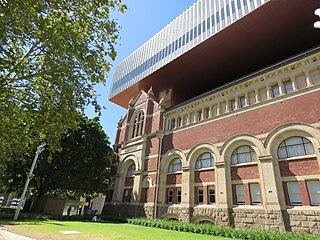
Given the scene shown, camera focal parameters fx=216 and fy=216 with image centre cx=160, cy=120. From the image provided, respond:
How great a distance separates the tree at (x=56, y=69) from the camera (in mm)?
9078

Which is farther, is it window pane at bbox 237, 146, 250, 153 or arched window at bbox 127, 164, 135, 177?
arched window at bbox 127, 164, 135, 177

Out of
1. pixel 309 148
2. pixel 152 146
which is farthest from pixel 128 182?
pixel 309 148

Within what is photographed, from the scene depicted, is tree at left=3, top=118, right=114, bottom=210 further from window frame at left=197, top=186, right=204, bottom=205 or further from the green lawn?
window frame at left=197, top=186, right=204, bottom=205

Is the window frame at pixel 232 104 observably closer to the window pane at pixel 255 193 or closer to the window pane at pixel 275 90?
the window pane at pixel 275 90

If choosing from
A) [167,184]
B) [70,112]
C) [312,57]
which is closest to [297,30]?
[312,57]

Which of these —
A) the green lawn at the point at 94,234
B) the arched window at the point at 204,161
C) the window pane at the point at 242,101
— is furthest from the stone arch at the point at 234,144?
the green lawn at the point at 94,234

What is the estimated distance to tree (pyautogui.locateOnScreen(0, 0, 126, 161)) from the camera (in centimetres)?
908

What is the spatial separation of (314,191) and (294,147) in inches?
125

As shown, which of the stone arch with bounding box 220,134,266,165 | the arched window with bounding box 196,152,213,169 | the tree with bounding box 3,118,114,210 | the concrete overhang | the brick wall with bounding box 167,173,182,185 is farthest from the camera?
the tree with bounding box 3,118,114,210

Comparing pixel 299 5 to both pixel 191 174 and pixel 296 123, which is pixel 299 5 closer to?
pixel 296 123

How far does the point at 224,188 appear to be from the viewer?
59.9 feet

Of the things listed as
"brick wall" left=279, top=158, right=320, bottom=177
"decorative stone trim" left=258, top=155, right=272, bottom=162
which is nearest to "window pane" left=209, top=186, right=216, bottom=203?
"decorative stone trim" left=258, top=155, right=272, bottom=162

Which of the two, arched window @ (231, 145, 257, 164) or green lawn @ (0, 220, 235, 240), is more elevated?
arched window @ (231, 145, 257, 164)

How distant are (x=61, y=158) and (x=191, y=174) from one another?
51.7 ft
